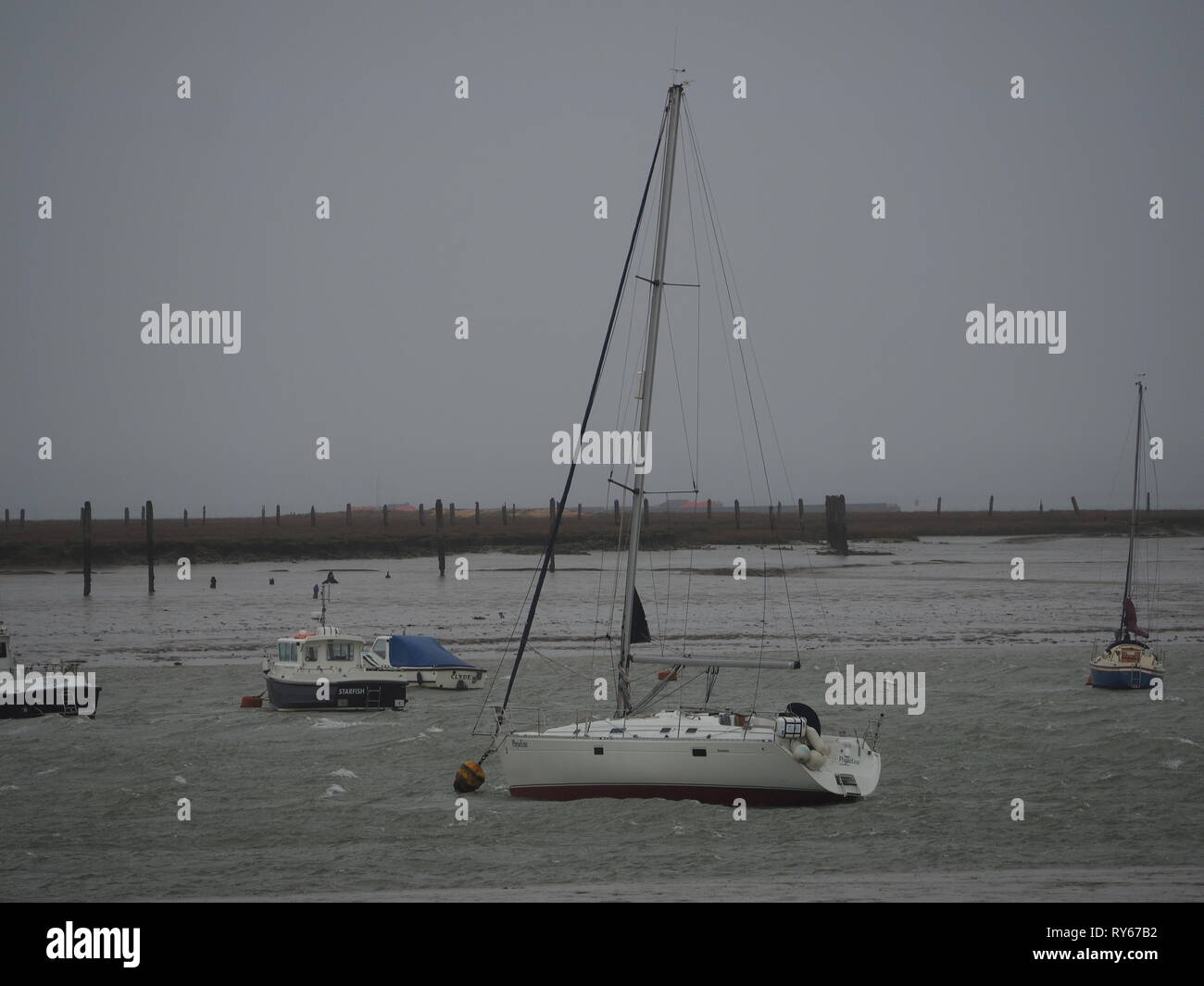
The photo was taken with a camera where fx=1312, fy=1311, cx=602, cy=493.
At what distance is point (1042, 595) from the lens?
252 feet

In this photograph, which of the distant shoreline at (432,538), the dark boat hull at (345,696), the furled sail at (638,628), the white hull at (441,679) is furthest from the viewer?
the distant shoreline at (432,538)

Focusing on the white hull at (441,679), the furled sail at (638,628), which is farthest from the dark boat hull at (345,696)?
the furled sail at (638,628)

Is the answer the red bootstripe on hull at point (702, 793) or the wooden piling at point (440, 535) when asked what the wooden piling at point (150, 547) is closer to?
the wooden piling at point (440, 535)

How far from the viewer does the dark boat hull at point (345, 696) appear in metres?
38.0

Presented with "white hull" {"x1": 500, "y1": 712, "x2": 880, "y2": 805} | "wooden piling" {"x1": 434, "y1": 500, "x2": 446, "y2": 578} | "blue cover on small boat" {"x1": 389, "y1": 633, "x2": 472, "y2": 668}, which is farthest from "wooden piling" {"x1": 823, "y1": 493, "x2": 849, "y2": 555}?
"white hull" {"x1": 500, "y1": 712, "x2": 880, "y2": 805}

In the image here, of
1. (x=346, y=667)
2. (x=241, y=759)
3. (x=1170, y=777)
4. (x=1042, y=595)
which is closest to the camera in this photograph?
(x=1170, y=777)

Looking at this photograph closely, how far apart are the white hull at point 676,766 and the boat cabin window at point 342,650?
14906mm

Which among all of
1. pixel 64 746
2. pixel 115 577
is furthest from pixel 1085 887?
pixel 115 577

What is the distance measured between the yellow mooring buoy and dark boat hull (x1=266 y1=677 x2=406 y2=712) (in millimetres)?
12209

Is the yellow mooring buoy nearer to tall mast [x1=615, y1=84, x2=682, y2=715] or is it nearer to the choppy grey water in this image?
the choppy grey water

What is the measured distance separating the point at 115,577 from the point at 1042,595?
67.3m

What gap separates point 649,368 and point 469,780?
9017 millimetres
